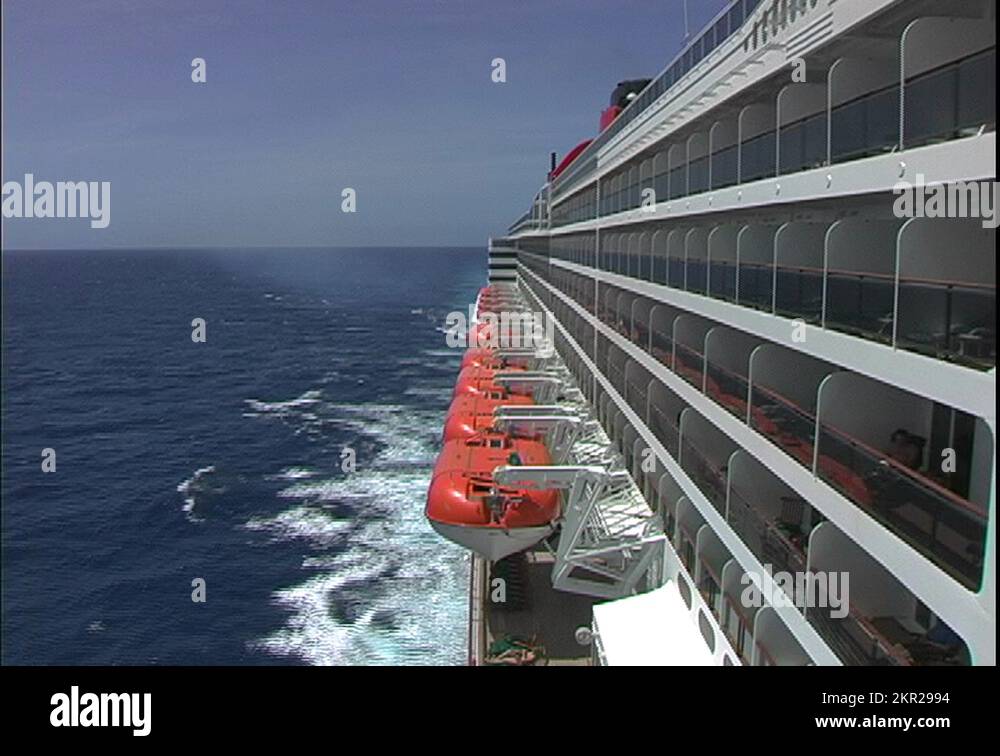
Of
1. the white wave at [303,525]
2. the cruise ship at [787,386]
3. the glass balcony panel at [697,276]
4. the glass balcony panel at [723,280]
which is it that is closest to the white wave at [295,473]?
the white wave at [303,525]

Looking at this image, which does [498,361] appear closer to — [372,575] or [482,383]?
[482,383]

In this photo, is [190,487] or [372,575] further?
[190,487]

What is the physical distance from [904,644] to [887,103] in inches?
172

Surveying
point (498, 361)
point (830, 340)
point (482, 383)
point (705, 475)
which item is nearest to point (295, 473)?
point (498, 361)

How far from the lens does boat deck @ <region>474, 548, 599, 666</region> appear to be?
14828 mm

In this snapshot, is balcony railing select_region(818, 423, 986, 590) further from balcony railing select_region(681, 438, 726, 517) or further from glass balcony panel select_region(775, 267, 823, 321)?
balcony railing select_region(681, 438, 726, 517)

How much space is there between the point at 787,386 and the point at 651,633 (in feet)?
11.7

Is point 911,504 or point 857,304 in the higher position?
point 857,304

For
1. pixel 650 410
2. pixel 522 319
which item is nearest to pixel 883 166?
pixel 650 410

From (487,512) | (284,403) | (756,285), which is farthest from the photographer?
(284,403)

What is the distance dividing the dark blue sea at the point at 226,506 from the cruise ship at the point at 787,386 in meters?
5.48

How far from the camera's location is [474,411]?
24.3m

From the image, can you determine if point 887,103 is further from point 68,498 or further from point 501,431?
point 68,498

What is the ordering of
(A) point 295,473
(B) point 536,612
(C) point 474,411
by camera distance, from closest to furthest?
(B) point 536,612, (C) point 474,411, (A) point 295,473
